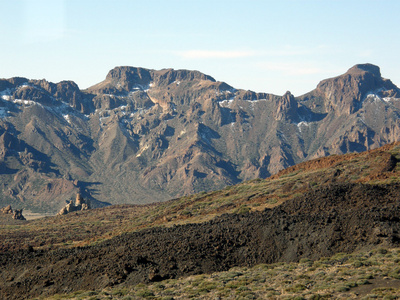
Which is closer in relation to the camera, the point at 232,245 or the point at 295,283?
the point at 295,283

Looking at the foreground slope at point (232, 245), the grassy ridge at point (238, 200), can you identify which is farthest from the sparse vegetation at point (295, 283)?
the grassy ridge at point (238, 200)

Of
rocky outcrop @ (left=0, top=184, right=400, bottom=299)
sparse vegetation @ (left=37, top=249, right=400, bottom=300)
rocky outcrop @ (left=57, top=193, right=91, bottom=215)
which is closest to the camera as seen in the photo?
sparse vegetation @ (left=37, top=249, right=400, bottom=300)

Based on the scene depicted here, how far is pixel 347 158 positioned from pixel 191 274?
48.5 meters

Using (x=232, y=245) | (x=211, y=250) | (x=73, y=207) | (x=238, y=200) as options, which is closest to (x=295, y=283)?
(x=211, y=250)

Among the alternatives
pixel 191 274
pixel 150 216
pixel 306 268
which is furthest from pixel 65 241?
pixel 306 268

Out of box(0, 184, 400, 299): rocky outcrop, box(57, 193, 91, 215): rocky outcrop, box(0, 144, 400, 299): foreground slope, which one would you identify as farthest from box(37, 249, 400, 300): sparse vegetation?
box(57, 193, 91, 215): rocky outcrop

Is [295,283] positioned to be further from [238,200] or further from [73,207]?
[73,207]

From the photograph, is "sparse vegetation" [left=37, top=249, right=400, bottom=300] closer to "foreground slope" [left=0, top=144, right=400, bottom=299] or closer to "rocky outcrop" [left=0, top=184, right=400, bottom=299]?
"rocky outcrop" [left=0, top=184, right=400, bottom=299]

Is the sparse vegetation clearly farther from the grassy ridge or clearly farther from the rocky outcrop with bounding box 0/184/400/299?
the grassy ridge

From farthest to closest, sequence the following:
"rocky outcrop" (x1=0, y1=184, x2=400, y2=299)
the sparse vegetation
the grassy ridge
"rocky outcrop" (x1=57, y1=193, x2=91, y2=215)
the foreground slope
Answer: "rocky outcrop" (x1=57, y1=193, x2=91, y2=215), the grassy ridge, the foreground slope, "rocky outcrop" (x1=0, y1=184, x2=400, y2=299), the sparse vegetation

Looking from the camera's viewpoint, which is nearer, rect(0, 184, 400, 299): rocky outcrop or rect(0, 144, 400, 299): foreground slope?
rect(0, 184, 400, 299): rocky outcrop

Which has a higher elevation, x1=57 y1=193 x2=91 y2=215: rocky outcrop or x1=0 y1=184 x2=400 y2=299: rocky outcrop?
x1=0 y1=184 x2=400 y2=299: rocky outcrop

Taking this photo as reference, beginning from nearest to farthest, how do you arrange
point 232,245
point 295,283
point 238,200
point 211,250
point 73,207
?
point 295,283
point 211,250
point 232,245
point 238,200
point 73,207

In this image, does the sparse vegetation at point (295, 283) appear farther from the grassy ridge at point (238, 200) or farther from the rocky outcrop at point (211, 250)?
the grassy ridge at point (238, 200)
